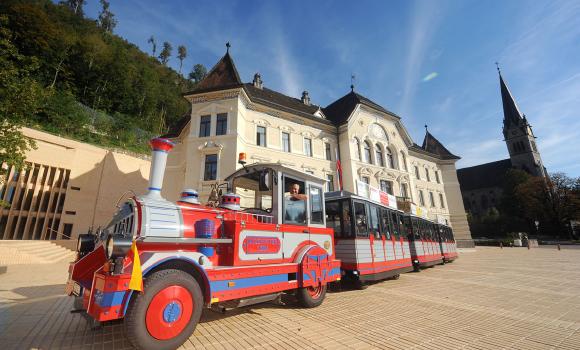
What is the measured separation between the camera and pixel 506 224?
52.2 meters

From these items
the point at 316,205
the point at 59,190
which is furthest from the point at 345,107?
the point at 59,190

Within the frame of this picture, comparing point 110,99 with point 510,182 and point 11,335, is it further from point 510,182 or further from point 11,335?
point 510,182

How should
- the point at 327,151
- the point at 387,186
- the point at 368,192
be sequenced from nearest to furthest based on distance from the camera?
the point at 368,192 < the point at 327,151 < the point at 387,186

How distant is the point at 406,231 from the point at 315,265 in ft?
25.8

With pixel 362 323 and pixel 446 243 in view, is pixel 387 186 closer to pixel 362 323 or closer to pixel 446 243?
pixel 446 243

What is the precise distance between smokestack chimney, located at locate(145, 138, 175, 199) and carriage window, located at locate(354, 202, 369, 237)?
236 inches

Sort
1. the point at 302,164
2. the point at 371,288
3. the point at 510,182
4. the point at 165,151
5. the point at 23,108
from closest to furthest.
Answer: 1. the point at 165,151
2. the point at 371,288
3. the point at 23,108
4. the point at 302,164
5. the point at 510,182

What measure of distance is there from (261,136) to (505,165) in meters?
82.8

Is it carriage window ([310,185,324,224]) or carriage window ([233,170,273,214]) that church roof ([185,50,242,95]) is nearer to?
carriage window ([233,170,273,214])

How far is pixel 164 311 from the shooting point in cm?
327

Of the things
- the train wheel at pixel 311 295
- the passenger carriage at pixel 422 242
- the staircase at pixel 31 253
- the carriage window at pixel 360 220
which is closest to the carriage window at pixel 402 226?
the passenger carriage at pixel 422 242

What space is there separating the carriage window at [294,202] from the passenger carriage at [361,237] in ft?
9.44

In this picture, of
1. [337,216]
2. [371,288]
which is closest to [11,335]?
[337,216]

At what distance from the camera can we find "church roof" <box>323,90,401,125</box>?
25.4 meters
